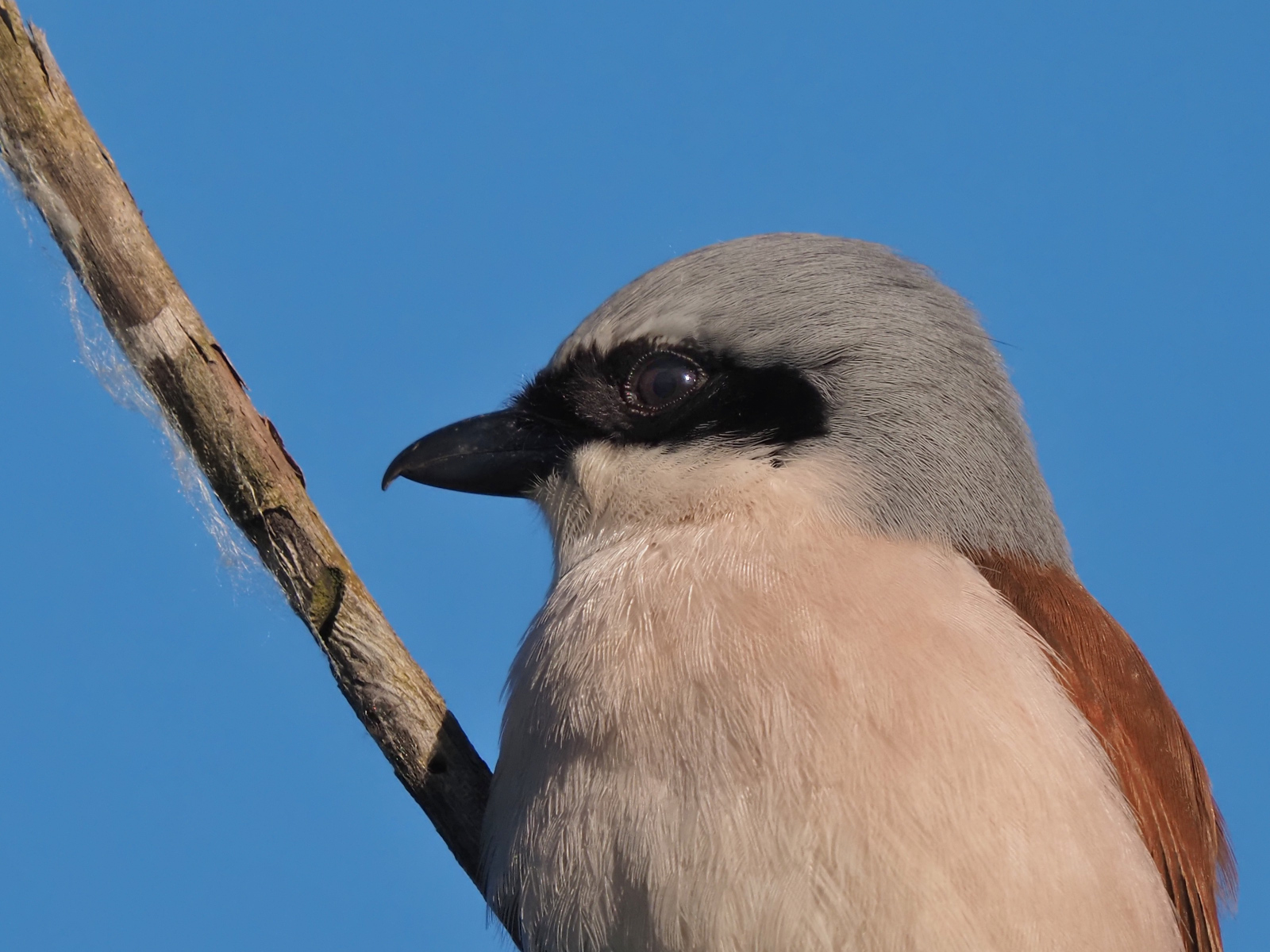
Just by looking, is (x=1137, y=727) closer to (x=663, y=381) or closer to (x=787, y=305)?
(x=787, y=305)

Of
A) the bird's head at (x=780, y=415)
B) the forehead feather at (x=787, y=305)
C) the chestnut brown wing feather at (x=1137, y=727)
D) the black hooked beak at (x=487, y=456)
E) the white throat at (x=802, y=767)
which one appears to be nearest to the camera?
the white throat at (x=802, y=767)

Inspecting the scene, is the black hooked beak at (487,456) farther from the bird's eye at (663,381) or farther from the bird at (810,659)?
the bird's eye at (663,381)

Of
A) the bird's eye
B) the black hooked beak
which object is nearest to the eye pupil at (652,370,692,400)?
the bird's eye

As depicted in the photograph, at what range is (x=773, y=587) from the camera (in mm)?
3123

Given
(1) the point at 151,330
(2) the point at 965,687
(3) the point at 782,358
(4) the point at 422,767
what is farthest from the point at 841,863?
(1) the point at 151,330

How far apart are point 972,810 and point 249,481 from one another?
69.7 inches

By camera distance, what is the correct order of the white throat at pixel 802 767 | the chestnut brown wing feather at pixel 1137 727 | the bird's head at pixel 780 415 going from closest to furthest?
1. the white throat at pixel 802 767
2. the chestnut brown wing feather at pixel 1137 727
3. the bird's head at pixel 780 415

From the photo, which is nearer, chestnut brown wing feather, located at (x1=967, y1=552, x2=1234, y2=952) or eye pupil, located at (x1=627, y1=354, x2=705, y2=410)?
chestnut brown wing feather, located at (x1=967, y1=552, x2=1234, y2=952)

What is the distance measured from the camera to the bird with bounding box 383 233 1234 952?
108 inches

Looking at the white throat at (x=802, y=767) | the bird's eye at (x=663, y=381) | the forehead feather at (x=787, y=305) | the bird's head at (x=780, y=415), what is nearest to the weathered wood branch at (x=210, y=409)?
the white throat at (x=802, y=767)

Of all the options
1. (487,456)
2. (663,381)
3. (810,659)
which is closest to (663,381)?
(663,381)

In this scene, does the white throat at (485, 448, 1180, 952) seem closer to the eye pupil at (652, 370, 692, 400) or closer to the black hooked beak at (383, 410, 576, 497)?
the eye pupil at (652, 370, 692, 400)

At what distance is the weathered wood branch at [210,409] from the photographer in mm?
2811

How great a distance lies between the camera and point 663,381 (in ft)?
11.8
